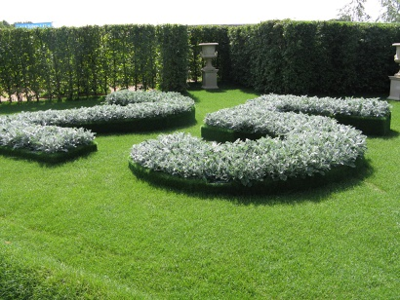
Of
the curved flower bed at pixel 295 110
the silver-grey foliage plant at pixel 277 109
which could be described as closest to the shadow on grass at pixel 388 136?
the curved flower bed at pixel 295 110

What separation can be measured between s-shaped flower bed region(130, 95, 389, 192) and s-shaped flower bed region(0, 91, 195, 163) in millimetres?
1564


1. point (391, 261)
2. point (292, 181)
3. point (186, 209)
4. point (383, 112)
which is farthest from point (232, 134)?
point (391, 261)

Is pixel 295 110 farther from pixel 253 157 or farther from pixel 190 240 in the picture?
pixel 190 240

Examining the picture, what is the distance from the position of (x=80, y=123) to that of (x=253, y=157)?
17.7 ft

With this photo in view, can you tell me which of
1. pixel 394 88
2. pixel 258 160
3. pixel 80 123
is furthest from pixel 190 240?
pixel 394 88

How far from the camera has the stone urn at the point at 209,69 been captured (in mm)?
18844

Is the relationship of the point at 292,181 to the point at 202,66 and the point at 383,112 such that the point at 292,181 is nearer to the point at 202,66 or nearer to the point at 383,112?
the point at 383,112

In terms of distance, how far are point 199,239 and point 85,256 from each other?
1383 millimetres

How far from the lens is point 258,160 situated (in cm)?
630

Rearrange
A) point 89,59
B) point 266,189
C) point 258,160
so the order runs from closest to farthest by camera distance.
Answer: point 266,189 → point 258,160 → point 89,59

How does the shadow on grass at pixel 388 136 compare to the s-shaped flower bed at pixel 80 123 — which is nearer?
the s-shaped flower bed at pixel 80 123

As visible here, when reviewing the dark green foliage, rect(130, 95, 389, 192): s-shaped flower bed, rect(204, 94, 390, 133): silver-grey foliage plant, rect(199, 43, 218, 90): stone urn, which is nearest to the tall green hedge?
rect(199, 43, 218, 90): stone urn

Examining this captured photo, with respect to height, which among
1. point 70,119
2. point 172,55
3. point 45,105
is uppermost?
point 172,55

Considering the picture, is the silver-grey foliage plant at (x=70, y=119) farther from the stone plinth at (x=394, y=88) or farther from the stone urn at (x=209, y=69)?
the stone plinth at (x=394, y=88)
